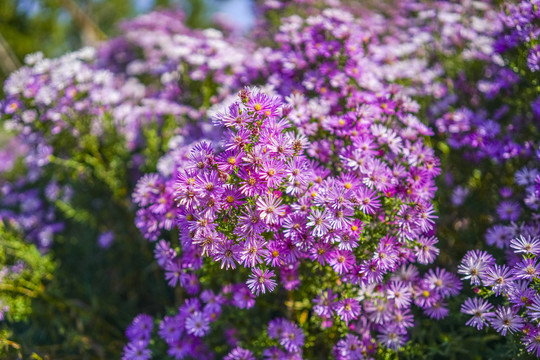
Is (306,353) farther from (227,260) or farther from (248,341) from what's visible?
(227,260)

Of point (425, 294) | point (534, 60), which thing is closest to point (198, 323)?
point (425, 294)

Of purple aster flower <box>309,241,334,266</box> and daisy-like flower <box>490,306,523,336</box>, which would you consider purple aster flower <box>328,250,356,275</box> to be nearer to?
purple aster flower <box>309,241,334,266</box>

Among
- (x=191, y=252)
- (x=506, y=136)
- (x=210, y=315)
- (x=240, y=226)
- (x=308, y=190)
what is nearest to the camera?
(x=240, y=226)

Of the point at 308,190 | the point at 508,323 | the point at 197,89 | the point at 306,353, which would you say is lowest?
the point at 306,353

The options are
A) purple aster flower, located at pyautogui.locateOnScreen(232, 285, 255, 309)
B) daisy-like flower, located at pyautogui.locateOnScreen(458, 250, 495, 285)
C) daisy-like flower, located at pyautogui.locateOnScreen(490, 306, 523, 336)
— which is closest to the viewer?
daisy-like flower, located at pyautogui.locateOnScreen(490, 306, 523, 336)

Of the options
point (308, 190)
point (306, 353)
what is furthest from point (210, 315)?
point (308, 190)

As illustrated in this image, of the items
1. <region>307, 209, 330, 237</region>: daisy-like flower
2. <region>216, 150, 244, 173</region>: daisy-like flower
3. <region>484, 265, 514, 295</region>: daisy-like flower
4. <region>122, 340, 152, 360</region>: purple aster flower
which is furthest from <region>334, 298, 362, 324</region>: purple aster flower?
<region>122, 340, 152, 360</region>: purple aster flower

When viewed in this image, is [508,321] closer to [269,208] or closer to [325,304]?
[325,304]
